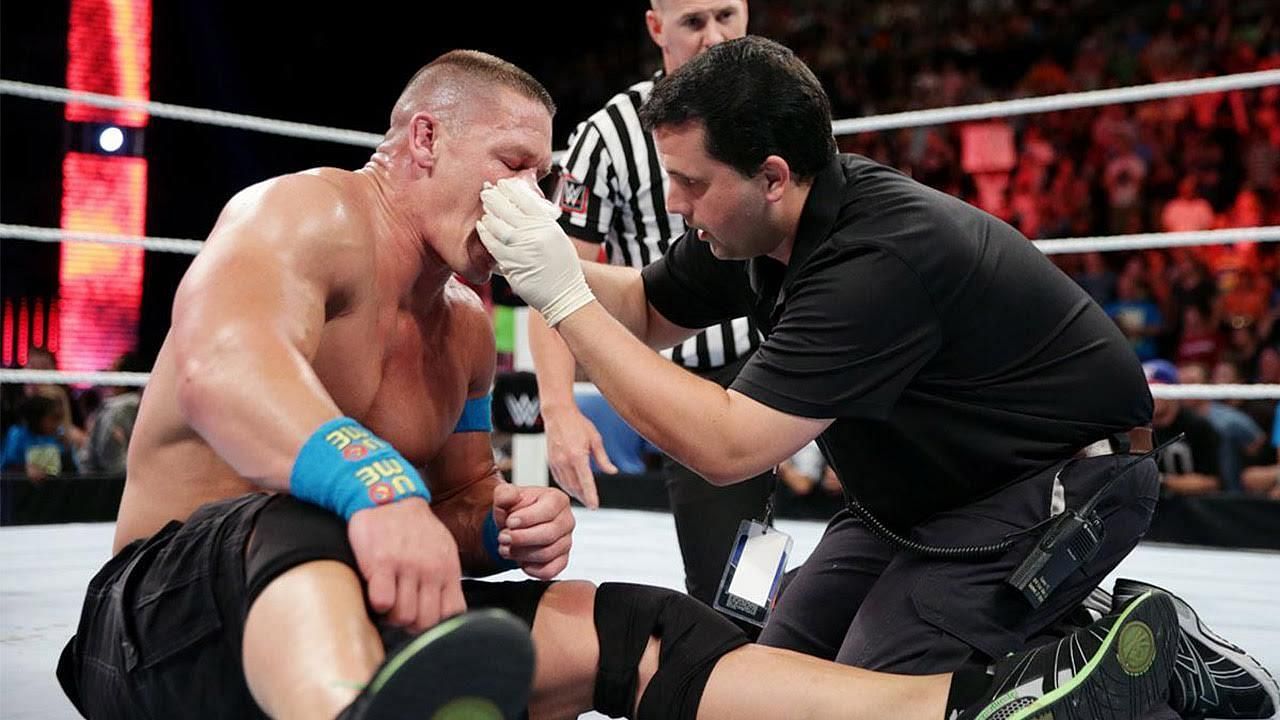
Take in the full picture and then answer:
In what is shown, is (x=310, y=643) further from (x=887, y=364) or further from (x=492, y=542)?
(x=887, y=364)

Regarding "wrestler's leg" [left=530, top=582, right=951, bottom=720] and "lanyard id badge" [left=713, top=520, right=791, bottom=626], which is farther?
"lanyard id badge" [left=713, top=520, right=791, bottom=626]

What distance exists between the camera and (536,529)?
1170mm

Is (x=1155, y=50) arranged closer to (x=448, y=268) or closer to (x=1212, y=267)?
(x=1212, y=267)

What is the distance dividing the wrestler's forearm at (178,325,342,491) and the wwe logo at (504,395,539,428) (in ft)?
7.14

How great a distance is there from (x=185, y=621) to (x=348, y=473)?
0.17 meters

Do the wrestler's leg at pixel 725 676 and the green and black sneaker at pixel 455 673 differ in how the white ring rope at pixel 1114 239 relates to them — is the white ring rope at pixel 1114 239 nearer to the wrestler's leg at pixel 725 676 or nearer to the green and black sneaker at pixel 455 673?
the wrestler's leg at pixel 725 676

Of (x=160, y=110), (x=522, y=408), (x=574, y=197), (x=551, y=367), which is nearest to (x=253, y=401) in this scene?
(x=551, y=367)

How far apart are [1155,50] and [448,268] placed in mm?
5398

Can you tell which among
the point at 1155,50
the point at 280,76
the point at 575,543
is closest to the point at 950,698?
the point at 575,543

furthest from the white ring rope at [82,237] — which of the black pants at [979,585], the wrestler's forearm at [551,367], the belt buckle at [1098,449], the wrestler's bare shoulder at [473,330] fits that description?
the belt buckle at [1098,449]

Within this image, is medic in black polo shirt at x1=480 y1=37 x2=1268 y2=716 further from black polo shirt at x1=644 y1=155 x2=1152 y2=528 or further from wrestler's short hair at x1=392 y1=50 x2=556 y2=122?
wrestler's short hair at x1=392 y1=50 x2=556 y2=122

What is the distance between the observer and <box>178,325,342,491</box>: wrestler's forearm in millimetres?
979

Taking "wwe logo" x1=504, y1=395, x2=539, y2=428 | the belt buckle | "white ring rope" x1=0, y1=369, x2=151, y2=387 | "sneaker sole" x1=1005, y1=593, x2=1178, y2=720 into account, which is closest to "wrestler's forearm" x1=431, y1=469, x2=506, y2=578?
"sneaker sole" x1=1005, y1=593, x2=1178, y2=720

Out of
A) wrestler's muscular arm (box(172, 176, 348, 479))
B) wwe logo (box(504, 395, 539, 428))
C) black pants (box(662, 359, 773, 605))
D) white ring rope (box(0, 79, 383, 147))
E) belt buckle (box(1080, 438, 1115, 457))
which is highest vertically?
white ring rope (box(0, 79, 383, 147))
